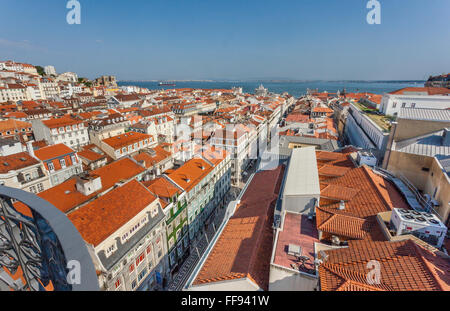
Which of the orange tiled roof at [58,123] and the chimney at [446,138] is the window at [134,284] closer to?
the chimney at [446,138]

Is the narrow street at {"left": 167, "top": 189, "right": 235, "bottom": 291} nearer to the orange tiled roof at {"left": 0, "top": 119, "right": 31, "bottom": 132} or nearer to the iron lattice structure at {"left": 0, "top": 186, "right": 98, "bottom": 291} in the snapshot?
the iron lattice structure at {"left": 0, "top": 186, "right": 98, "bottom": 291}

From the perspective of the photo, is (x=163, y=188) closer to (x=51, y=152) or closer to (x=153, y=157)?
(x=153, y=157)

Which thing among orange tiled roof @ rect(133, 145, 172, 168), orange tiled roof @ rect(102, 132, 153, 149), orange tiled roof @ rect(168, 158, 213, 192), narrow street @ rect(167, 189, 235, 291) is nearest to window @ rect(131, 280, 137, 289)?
narrow street @ rect(167, 189, 235, 291)

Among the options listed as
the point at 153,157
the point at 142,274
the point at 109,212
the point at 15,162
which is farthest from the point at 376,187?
the point at 15,162

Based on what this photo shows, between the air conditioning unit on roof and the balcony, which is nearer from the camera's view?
the air conditioning unit on roof

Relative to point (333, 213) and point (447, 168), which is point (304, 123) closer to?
point (447, 168)

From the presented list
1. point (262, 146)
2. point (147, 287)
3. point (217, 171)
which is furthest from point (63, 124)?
point (262, 146)

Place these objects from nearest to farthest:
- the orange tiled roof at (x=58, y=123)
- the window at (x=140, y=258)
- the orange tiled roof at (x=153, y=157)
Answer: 1. the window at (x=140, y=258)
2. the orange tiled roof at (x=153, y=157)
3. the orange tiled roof at (x=58, y=123)

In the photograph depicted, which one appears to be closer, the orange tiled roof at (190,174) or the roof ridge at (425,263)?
the roof ridge at (425,263)

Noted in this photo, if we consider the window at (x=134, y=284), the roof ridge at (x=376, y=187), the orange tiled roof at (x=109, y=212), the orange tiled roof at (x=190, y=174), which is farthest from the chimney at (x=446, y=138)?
the window at (x=134, y=284)
